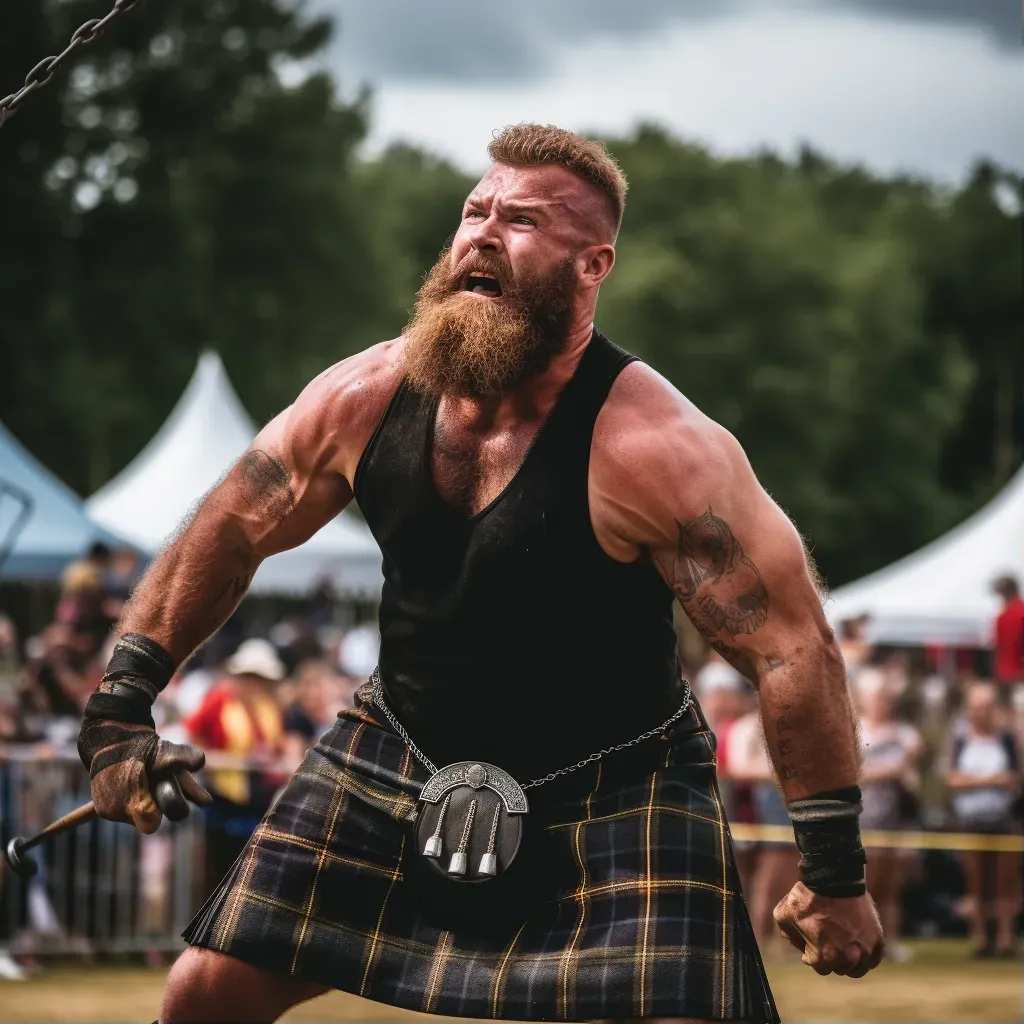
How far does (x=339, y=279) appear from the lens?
28.8 m

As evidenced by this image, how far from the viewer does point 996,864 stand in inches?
390

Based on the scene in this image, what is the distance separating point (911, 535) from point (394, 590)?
37.0 m

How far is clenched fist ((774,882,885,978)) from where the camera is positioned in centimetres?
295

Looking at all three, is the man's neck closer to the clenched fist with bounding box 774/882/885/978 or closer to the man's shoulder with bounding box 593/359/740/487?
the man's shoulder with bounding box 593/359/740/487

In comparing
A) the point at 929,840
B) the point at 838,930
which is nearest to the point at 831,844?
the point at 838,930

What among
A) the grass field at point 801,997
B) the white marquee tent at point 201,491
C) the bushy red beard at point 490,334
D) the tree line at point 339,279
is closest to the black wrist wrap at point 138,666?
the bushy red beard at point 490,334

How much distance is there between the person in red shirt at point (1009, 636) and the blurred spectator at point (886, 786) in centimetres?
60

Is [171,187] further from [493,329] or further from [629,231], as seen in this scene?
[493,329]

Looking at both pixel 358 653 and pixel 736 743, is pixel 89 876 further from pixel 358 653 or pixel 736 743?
pixel 358 653

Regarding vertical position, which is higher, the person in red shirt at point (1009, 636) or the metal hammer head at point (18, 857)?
the person in red shirt at point (1009, 636)

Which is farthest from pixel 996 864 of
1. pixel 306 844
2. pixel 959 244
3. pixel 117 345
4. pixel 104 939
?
pixel 959 244

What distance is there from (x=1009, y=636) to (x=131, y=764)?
295 inches

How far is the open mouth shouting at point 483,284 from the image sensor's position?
10.6ft

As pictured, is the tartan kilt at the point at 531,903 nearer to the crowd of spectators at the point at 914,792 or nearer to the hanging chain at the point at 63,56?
the hanging chain at the point at 63,56
